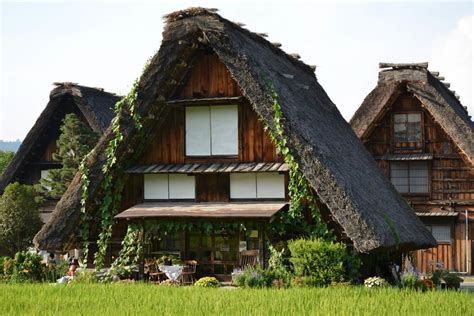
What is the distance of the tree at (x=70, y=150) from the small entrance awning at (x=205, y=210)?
686 centimetres

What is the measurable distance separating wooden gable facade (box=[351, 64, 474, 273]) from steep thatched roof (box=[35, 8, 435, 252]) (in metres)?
5.97

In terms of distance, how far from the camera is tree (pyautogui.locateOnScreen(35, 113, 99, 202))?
28109 millimetres

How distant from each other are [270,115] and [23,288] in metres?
6.68

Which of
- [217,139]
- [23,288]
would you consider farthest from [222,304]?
[217,139]

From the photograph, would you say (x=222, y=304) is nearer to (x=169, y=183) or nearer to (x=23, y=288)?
(x=23, y=288)

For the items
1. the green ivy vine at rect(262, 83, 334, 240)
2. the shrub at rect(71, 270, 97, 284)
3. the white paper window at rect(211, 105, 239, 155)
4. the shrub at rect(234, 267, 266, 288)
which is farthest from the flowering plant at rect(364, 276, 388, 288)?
the shrub at rect(71, 270, 97, 284)

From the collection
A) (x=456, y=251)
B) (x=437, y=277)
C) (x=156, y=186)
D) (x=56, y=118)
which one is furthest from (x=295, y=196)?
(x=56, y=118)

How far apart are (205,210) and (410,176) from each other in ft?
41.2

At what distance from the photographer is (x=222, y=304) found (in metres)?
13.9

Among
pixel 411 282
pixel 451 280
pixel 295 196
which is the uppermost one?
pixel 295 196

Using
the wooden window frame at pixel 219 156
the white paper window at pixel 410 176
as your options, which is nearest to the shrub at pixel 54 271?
the wooden window frame at pixel 219 156

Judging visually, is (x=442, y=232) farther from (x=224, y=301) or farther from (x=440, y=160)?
(x=224, y=301)

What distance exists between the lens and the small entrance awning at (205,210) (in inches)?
779

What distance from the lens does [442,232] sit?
3022 centimetres
